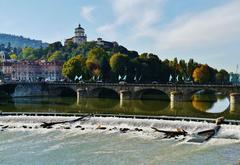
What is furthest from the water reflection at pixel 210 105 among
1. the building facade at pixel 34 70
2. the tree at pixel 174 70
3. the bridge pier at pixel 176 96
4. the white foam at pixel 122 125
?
the building facade at pixel 34 70

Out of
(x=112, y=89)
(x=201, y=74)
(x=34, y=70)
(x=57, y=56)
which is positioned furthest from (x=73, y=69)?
(x=57, y=56)

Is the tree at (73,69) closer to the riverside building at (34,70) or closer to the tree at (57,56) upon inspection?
the riverside building at (34,70)

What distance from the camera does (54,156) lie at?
31734 millimetres

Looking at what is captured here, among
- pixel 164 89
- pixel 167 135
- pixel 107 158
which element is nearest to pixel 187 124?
pixel 167 135

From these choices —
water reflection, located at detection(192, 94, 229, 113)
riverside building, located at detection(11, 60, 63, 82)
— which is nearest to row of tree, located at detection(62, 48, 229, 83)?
water reflection, located at detection(192, 94, 229, 113)

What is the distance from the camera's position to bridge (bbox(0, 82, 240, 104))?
73.1m

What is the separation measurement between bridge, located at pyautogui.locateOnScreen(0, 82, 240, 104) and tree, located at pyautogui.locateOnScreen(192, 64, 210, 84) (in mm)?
21307

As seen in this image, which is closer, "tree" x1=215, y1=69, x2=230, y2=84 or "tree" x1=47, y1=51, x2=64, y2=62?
"tree" x1=215, y1=69, x2=230, y2=84

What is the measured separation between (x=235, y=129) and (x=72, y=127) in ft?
52.2

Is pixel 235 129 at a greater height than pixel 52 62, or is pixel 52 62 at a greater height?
pixel 52 62

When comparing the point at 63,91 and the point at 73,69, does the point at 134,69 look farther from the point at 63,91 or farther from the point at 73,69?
the point at 63,91

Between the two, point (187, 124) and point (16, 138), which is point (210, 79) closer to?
point (187, 124)

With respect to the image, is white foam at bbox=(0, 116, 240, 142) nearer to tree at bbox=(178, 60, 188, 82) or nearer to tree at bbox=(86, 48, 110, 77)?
tree at bbox=(86, 48, 110, 77)

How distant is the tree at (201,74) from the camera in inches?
4153
